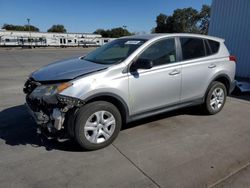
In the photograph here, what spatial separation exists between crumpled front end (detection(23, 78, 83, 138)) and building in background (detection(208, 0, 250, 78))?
8529mm

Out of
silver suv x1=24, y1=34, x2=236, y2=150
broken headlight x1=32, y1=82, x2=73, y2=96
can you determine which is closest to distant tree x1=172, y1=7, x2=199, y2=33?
silver suv x1=24, y1=34, x2=236, y2=150

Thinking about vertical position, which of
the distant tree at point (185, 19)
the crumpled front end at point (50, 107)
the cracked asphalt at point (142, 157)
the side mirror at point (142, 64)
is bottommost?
the cracked asphalt at point (142, 157)

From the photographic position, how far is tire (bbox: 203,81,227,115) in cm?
462

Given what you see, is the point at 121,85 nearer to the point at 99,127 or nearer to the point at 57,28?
the point at 99,127

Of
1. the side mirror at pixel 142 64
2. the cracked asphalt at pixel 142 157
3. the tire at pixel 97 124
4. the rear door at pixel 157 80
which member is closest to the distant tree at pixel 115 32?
the rear door at pixel 157 80

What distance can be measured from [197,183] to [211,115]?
98.5 inches

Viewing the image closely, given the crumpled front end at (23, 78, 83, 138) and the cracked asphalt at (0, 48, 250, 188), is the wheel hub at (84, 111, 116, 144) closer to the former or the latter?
the cracked asphalt at (0, 48, 250, 188)

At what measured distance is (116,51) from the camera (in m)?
4.07

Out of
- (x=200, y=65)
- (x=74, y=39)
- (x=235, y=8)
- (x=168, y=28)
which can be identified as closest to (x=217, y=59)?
(x=200, y=65)

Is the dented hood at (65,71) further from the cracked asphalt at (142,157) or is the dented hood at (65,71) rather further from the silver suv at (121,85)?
the cracked asphalt at (142,157)

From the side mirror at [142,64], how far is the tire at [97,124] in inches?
28.0

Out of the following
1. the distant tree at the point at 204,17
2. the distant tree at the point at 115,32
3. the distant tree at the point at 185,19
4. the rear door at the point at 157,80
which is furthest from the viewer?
the distant tree at the point at 115,32

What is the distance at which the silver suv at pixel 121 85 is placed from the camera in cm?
308

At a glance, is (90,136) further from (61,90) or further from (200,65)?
(200,65)
